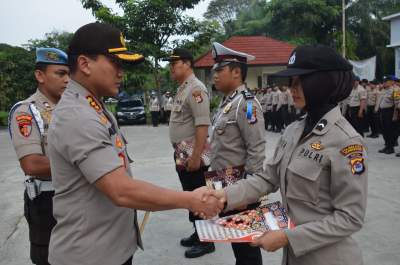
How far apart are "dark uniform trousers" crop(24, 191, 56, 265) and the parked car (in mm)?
16269

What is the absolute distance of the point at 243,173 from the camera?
3.21 m

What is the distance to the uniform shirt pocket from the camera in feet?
5.49

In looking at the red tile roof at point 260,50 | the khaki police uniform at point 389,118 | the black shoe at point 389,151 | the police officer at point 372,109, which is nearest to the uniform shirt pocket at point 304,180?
the black shoe at point 389,151

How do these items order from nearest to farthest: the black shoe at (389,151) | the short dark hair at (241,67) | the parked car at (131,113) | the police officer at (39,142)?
the police officer at (39,142) < the short dark hair at (241,67) < the black shoe at (389,151) < the parked car at (131,113)

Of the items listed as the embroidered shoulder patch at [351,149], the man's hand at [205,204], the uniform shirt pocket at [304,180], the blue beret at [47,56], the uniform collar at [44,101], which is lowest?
the man's hand at [205,204]

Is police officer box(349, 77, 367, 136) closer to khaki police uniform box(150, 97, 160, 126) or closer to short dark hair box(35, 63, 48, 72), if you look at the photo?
khaki police uniform box(150, 97, 160, 126)

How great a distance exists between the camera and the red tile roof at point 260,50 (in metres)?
22.0

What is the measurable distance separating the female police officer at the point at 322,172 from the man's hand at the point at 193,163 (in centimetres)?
198

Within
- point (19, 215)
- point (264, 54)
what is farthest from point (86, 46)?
point (264, 54)

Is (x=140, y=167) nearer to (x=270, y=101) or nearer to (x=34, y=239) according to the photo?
(x=34, y=239)

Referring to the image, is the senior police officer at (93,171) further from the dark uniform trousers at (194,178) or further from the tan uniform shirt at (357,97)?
the tan uniform shirt at (357,97)

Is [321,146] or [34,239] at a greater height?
[321,146]

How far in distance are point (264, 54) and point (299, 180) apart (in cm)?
2155

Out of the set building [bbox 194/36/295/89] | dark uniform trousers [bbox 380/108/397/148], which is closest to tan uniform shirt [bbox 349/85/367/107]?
dark uniform trousers [bbox 380/108/397/148]
